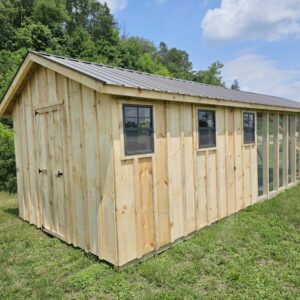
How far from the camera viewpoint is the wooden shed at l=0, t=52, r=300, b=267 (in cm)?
368

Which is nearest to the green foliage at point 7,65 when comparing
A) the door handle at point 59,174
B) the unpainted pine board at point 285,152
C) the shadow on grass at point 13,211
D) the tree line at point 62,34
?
the tree line at point 62,34

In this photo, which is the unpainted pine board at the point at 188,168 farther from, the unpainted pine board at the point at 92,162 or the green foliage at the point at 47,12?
the green foliage at the point at 47,12

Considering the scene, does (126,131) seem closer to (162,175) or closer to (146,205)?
(162,175)

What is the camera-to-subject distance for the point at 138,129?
152 inches

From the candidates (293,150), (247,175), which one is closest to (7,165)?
(247,175)

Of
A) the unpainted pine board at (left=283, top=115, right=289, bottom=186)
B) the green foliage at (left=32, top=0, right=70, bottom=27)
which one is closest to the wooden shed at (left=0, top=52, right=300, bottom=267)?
the unpainted pine board at (left=283, top=115, right=289, bottom=186)

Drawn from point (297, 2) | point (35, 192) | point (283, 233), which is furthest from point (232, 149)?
point (297, 2)

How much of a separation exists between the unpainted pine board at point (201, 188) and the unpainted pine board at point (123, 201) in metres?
1.62

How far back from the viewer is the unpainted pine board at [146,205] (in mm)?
3953

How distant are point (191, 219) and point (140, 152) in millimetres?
1773

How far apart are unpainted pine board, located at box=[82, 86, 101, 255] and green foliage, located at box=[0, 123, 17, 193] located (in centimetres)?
636

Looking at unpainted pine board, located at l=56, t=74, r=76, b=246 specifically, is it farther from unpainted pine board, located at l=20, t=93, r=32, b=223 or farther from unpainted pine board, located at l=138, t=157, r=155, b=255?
unpainted pine board, located at l=20, t=93, r=32, b=223

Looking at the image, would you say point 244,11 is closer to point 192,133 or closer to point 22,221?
point 192,133

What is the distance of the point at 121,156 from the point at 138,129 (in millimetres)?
499
